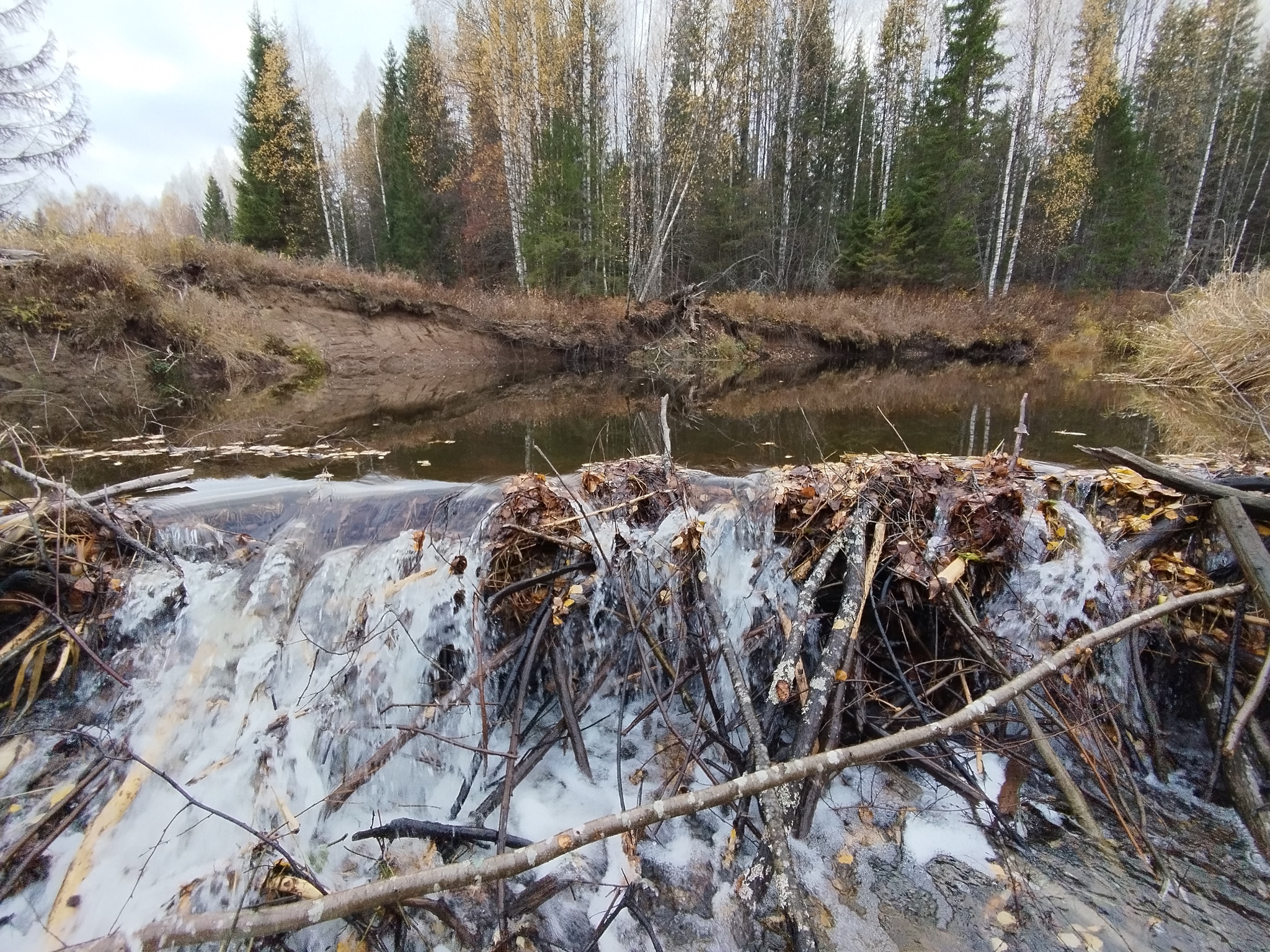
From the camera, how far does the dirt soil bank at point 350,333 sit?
8.70 metres

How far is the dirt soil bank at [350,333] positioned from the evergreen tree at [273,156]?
8943 mm

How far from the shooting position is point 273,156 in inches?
816

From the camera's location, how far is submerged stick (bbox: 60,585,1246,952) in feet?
3.52

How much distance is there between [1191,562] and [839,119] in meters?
25.5

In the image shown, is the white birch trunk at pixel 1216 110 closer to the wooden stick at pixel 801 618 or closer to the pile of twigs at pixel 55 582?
the wooden stick at pixel 801 618

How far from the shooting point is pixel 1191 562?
237 cm

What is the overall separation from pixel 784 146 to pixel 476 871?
83.3 ft

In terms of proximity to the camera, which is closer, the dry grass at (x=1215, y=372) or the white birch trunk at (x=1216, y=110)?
the dry grass at (x=1215, y=372)

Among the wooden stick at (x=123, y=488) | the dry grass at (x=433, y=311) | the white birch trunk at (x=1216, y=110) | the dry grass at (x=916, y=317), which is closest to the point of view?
the wooden stick at (x=123, y=488)

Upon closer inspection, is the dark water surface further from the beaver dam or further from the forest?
the forest

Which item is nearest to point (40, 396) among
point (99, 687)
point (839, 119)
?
point (99, 687)

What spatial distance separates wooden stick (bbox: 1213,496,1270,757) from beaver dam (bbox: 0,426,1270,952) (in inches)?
0.6

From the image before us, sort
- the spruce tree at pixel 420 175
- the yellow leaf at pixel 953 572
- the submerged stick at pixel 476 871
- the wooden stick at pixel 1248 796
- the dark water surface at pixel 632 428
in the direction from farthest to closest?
the spruce tree at pixel 420 175
the dark water surface at pixel 632 428
the yellow leaf at pixel 953 572
the wooden stick at pixel 1248 796
the submerged stick at pixel 476 871

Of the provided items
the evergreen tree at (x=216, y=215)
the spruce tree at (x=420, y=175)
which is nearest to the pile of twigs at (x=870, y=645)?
the spruce tree at (x=420, y=175)
